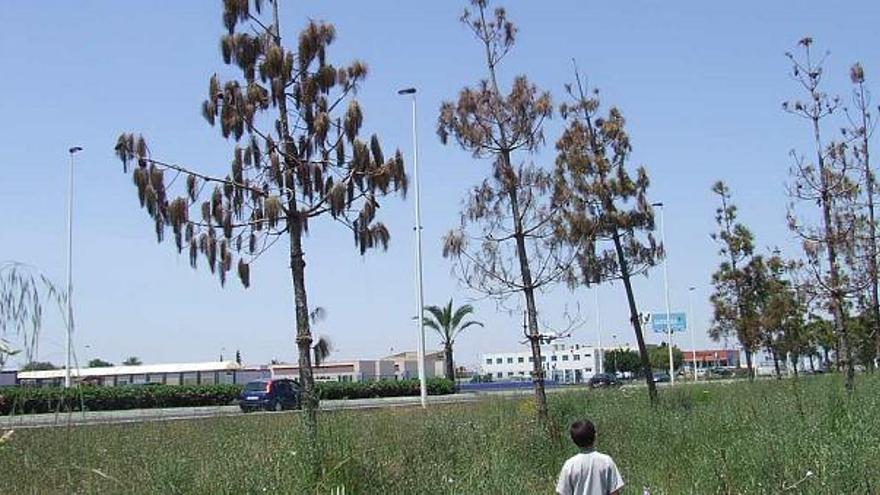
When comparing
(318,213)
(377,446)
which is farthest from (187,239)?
(377,446)

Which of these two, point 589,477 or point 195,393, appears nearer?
point 589,477

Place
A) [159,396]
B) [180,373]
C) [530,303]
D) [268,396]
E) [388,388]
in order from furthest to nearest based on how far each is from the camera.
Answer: [180,373] < [388,388] < [159,396] < [268,396] < [530,303]

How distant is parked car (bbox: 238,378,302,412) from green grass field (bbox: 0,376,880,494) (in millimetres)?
21277

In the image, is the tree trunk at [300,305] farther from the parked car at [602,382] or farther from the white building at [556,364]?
the white building at [556,364]

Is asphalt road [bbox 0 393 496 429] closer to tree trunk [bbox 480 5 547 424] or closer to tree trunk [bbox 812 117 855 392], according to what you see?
tree trunk [bbox 480 5 547 424]

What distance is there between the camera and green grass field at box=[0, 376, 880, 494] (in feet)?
25.1

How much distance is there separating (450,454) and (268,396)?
1058 inches

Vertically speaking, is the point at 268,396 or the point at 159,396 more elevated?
the point at 159,396

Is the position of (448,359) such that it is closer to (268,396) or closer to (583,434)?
(268,396)

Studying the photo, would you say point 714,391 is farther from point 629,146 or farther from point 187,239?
point 187,239

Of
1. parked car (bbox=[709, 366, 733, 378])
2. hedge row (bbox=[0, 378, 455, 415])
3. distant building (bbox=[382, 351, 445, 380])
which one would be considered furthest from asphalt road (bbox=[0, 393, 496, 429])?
distant building (bbox=[382, 351, 445, 380])

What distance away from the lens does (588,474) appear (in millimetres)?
7227

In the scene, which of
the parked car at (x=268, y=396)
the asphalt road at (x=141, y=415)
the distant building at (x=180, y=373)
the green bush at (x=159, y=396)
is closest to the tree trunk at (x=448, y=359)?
the distant building at (x=180, y=373)

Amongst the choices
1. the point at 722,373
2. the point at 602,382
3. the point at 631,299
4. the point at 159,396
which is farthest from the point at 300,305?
the point at 722,373
